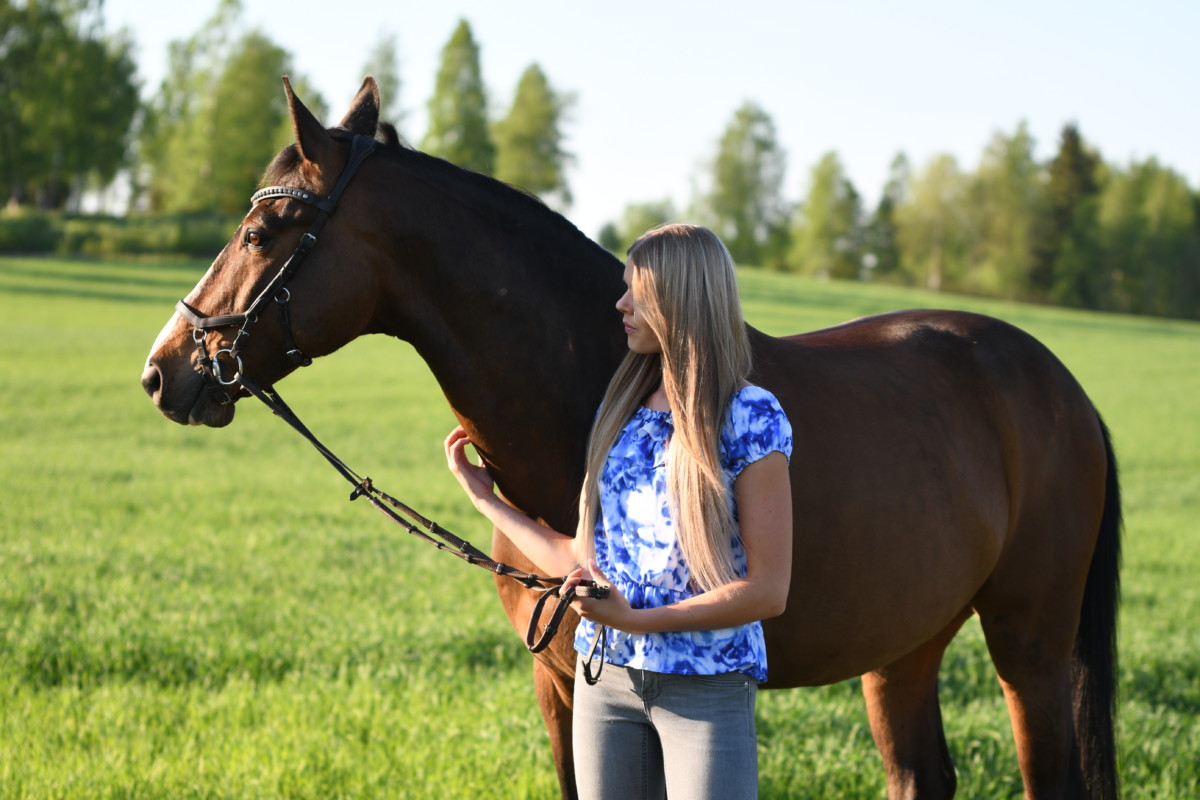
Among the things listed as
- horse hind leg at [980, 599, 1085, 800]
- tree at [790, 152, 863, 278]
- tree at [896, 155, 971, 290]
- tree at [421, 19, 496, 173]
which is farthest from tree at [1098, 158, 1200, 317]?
horse hind leg at [980, 599, 1085, 800]

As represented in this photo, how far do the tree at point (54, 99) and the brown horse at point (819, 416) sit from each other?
5890 cm

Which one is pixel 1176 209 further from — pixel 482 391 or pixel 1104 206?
pixel 482 391

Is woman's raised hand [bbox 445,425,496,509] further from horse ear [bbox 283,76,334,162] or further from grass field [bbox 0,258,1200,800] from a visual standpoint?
grass field [bbox 0,258,1200,800]

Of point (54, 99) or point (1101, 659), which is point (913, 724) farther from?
point (54, 99)

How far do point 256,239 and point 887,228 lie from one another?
85.5 metres

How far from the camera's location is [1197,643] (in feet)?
20.9

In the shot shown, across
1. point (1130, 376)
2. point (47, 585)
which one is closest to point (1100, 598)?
point (47, 585)

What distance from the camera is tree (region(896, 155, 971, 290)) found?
72.2m

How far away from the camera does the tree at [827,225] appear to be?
76.9m

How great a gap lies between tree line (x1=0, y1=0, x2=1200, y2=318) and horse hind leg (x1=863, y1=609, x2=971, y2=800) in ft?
160

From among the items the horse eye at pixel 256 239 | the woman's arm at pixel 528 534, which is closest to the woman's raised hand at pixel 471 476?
the woman's arm at pixel 528 534

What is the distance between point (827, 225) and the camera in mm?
76625

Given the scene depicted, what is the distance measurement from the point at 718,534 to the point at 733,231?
79.2 metres

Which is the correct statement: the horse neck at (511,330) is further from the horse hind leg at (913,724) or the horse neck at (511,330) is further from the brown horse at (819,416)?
the horse hind leg at (913,724)
